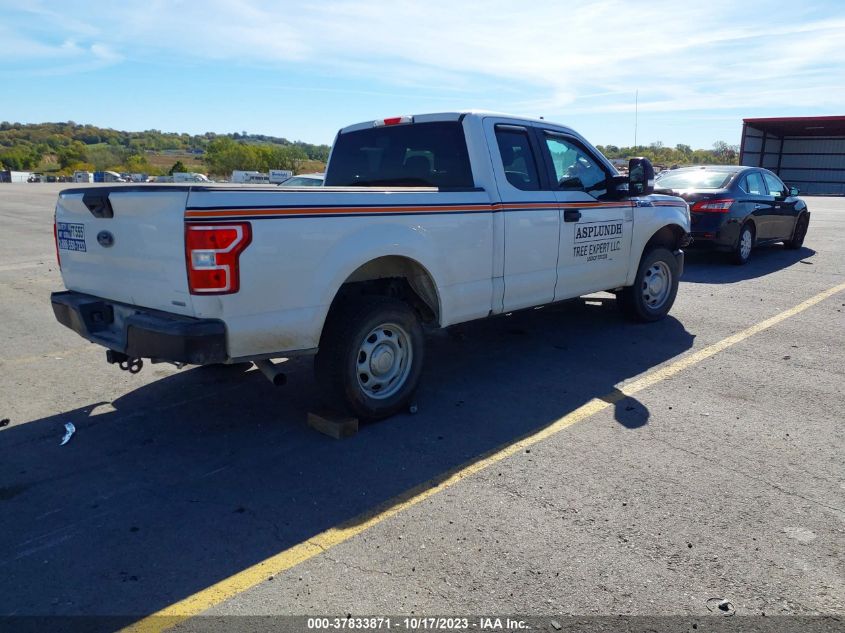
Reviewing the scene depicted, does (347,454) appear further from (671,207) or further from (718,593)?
(671,207)

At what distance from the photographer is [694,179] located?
12.2m

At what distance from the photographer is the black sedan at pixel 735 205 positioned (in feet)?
37.3

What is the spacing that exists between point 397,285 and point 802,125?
44.3 meters

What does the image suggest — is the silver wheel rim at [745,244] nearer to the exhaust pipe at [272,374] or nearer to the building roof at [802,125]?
the exhaust pipe at [272,374]

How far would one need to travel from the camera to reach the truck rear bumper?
3.65m

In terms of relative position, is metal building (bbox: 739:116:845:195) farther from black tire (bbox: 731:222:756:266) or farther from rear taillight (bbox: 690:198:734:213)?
rear taillight (bbox: 690:198:734:213)

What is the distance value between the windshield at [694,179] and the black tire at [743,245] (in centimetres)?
89

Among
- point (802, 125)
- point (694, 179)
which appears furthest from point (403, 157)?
point (802, 125)

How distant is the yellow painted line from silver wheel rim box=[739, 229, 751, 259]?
23.4 ft

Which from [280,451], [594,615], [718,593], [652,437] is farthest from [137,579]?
[652,437]

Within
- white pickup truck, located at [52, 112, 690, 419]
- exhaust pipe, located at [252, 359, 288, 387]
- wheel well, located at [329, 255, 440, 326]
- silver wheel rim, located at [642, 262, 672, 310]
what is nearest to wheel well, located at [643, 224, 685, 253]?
silver wheel rim, located at [642, 262, 672, 310]

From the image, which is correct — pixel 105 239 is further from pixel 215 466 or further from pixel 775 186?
pixel 775 186

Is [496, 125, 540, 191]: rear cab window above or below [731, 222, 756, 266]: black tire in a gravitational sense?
above

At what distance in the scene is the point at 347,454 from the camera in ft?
13.8
